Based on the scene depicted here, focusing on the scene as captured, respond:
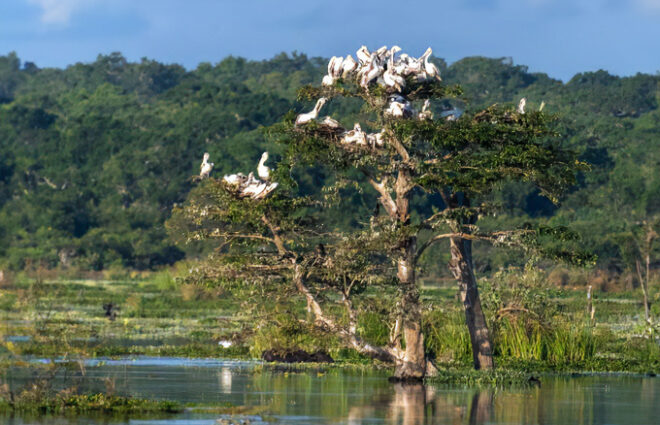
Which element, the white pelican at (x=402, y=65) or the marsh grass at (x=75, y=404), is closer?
the marsh grass at (x=75, y=404)

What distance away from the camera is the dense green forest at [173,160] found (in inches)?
3344

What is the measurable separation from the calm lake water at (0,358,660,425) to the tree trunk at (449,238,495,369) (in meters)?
1.19

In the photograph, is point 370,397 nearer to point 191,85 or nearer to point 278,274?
point 278,274

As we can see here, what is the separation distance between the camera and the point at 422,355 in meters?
22.3

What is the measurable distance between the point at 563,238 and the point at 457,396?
4048 mm

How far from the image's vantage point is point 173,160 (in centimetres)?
9869

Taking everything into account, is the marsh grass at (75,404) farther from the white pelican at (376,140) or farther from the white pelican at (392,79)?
the white pelican at (392,79)

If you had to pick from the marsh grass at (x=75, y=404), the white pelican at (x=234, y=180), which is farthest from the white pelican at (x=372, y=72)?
the marsh grass at (x=75, y=404)

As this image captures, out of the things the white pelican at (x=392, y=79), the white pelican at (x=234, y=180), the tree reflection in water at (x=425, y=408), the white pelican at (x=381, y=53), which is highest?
the white pelican at (x=381, y=53)

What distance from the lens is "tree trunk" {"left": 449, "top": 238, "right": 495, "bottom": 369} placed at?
2347 centimetres

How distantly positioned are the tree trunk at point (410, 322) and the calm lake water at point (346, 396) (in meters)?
0.48

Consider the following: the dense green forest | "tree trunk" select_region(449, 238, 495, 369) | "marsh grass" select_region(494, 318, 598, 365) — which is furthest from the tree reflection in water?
the dense green forest

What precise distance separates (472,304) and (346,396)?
410 centimetres

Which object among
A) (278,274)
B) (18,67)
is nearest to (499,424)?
(278,274)
